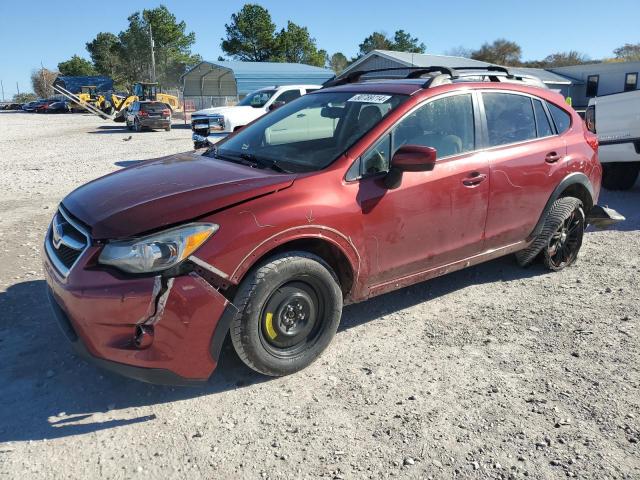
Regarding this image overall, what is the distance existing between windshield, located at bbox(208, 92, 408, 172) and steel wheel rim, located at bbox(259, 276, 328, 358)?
2.58ft

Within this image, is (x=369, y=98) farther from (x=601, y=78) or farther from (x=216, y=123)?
(x=601, y=78)

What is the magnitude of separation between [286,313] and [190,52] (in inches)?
3285

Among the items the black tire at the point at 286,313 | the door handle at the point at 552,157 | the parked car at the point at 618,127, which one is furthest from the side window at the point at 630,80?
the black tire at the point at 286,313

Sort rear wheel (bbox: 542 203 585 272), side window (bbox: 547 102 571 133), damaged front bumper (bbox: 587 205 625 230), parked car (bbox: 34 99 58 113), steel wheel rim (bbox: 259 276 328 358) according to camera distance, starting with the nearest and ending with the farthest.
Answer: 1. steel wheel rim (bbox: 259 276 328 358)
2. side window (bbox: 547 102 571 133)
3. rear wheel (bbox: 542 203 585 272)
4. damaged front bumper (bbox: 587 205 625 230)
5. parked car (bbox: 34 99 58 113)

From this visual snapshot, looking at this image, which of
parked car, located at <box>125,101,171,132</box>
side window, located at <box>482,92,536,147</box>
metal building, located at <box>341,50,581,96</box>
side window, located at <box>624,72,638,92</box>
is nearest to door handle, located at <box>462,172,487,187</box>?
side window, located at <box>482,92,536,147</box>

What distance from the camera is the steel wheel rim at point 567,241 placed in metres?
4.94

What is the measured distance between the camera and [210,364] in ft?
9.49

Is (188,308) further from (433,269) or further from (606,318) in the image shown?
(606,318)

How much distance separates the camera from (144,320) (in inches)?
106

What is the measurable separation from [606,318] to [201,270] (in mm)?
3202

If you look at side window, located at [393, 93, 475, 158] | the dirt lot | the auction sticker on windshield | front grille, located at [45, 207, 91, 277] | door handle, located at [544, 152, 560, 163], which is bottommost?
the dirt lot

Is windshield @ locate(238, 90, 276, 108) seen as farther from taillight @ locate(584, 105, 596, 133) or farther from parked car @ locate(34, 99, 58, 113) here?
parked car @ locate(34, 99, 58, 113)

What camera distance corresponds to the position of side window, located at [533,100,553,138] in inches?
182

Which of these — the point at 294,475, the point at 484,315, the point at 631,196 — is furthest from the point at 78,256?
the point at 631,196
